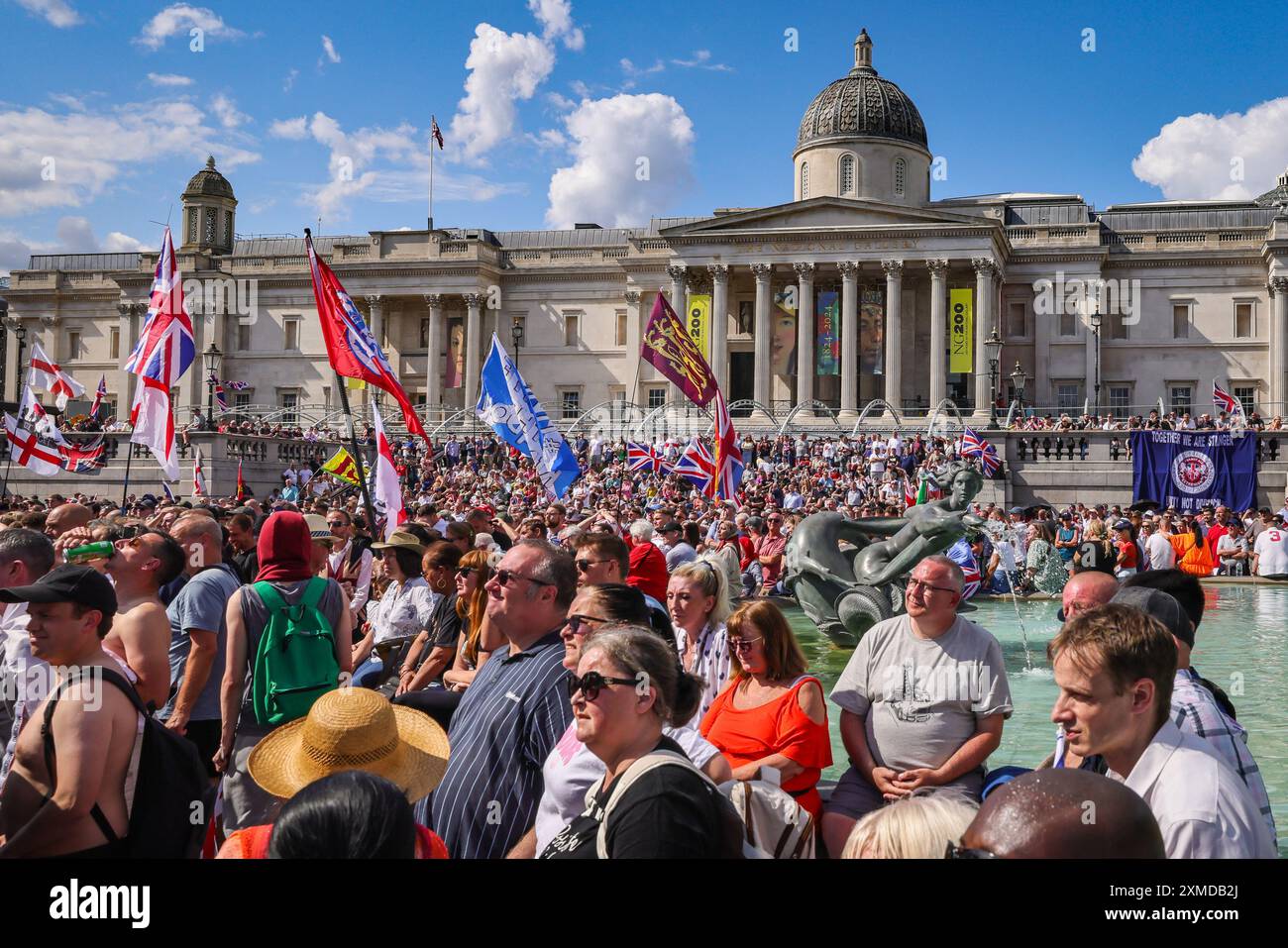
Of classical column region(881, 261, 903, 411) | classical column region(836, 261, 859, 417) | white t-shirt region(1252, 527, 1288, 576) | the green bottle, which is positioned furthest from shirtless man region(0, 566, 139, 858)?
classical column region(836, 261, 859, 417)

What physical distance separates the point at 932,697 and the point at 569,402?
60.4 meters

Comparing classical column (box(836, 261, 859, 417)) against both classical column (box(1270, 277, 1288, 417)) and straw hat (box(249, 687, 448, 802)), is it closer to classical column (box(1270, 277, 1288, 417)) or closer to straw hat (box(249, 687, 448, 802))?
classical column (box(1270, 277, 1288, 417))

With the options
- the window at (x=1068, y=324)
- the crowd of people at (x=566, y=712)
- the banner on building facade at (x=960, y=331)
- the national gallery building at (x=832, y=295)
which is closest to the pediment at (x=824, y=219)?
the national gallery building at (x=832, y=295)

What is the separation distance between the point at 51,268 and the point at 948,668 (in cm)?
8159

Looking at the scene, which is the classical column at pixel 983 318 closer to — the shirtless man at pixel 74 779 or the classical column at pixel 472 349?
the classical column at pixel 472 349

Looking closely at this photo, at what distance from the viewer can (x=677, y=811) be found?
2803 mm

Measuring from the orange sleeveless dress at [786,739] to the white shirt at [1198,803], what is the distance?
1.68 metres

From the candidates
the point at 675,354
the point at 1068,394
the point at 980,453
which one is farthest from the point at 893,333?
the point at 675,354

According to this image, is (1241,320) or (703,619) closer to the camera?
(703,619)

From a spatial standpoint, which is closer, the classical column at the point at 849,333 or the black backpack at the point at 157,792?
the black backpack at the point at 157,792

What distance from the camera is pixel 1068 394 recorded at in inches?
2288

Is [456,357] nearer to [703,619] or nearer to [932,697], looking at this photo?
[703,619]

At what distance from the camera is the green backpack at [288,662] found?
565 cm

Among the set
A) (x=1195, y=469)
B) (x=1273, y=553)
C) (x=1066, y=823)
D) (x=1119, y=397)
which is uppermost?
(x=1119, y=397)
